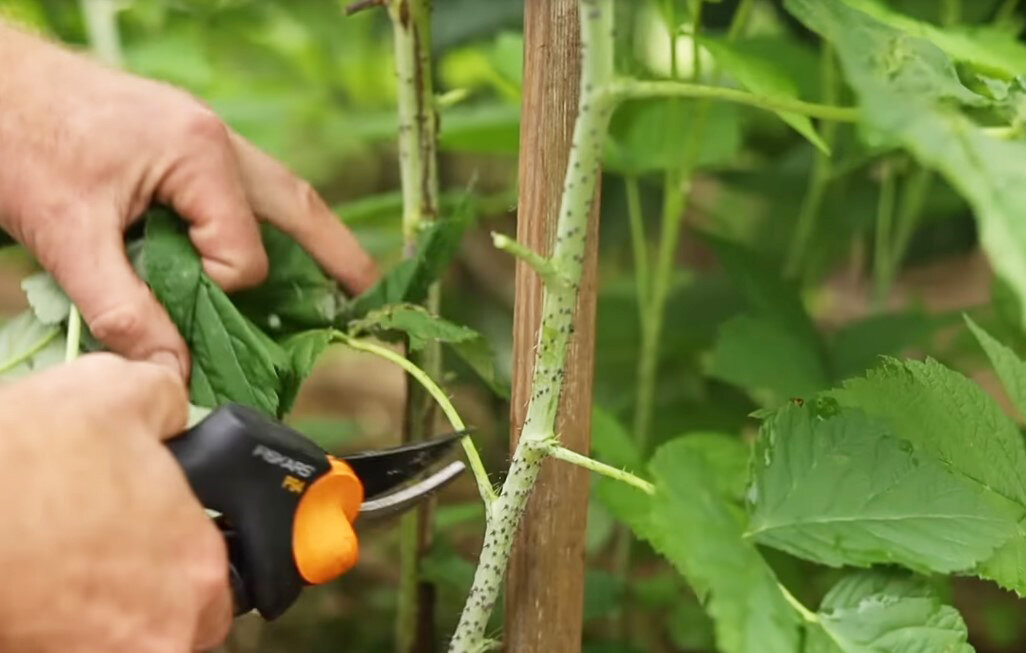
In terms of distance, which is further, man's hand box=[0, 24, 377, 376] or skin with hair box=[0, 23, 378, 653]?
man's hand box=[0, 24, 377, 376]

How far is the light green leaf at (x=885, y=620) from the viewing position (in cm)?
49

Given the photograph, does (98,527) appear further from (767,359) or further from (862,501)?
(767,359)

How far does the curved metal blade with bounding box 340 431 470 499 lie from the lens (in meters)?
0.55

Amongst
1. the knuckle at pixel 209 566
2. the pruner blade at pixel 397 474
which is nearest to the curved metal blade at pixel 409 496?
the pruner blade at pixel 397 474

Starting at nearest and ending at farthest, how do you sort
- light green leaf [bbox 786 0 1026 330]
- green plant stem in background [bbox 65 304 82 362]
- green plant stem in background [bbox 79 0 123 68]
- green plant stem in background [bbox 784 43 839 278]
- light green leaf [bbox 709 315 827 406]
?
1. light green leaf [bbox 786 0 1026 330]
2. green plant stem in background [bbox 65 304 82 362]
3. light green leaf [bbox 709 315 827 406]
4. green plant stem in background [bbox 784 43 839 278]
5. green plant stem in background [bbox 79 0 123 68]

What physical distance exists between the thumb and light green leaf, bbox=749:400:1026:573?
0.99 feet

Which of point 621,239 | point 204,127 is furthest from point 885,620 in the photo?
point 621,239

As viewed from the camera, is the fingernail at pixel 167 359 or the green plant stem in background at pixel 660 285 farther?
the green plant stem in background at pixel 660 285

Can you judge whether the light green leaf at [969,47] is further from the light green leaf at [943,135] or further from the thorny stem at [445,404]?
the thorny stem at [445,404]

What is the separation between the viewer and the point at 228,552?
494 mm

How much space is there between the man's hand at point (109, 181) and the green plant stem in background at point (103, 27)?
1.85 feet

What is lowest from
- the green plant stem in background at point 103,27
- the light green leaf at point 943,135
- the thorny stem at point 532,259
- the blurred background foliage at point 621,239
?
the blurred background foliage at point 621,239

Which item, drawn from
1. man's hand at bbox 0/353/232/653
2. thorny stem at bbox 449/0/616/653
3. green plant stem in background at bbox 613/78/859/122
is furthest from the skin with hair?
green plant stem in background at bbox 613/78/859/122

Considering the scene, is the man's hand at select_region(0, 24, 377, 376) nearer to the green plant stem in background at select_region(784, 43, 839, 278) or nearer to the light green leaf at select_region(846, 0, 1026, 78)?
the light green leaf at select_region(846, 0, 1026, 78)
